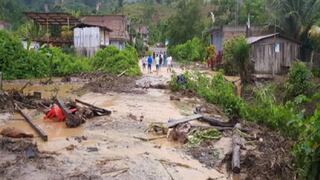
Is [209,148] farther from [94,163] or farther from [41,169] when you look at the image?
[41,169]

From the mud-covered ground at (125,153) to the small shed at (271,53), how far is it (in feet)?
39.2

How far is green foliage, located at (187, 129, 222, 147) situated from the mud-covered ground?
0.70ft

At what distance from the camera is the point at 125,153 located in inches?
434

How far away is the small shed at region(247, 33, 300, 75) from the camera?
27812mm

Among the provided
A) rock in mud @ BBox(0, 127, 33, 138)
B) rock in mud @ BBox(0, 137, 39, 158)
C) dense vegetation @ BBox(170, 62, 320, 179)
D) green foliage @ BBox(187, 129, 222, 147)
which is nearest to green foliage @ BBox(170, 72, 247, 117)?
dense vegetation @ BBox(170, 62, 320, 179)

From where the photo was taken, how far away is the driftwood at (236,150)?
9.58m

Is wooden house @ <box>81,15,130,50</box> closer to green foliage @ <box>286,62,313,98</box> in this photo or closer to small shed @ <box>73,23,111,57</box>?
small shed @ <box>73,23,111,57</box>

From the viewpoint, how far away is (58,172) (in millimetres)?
9227

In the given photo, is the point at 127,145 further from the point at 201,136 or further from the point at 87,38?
the point at 87,38

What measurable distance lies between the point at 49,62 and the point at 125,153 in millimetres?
23060

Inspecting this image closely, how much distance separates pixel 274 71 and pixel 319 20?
5368mm

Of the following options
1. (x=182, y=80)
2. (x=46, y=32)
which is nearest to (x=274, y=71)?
(x=182, y=80)

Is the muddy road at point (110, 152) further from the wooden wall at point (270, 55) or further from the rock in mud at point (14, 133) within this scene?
the wooden wall at point (270, 55)

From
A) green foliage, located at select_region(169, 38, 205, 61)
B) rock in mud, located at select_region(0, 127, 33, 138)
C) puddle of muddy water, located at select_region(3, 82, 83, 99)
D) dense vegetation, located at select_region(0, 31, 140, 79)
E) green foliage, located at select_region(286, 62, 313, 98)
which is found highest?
green foliage, located at select_region(169, 38, 205, 61)
